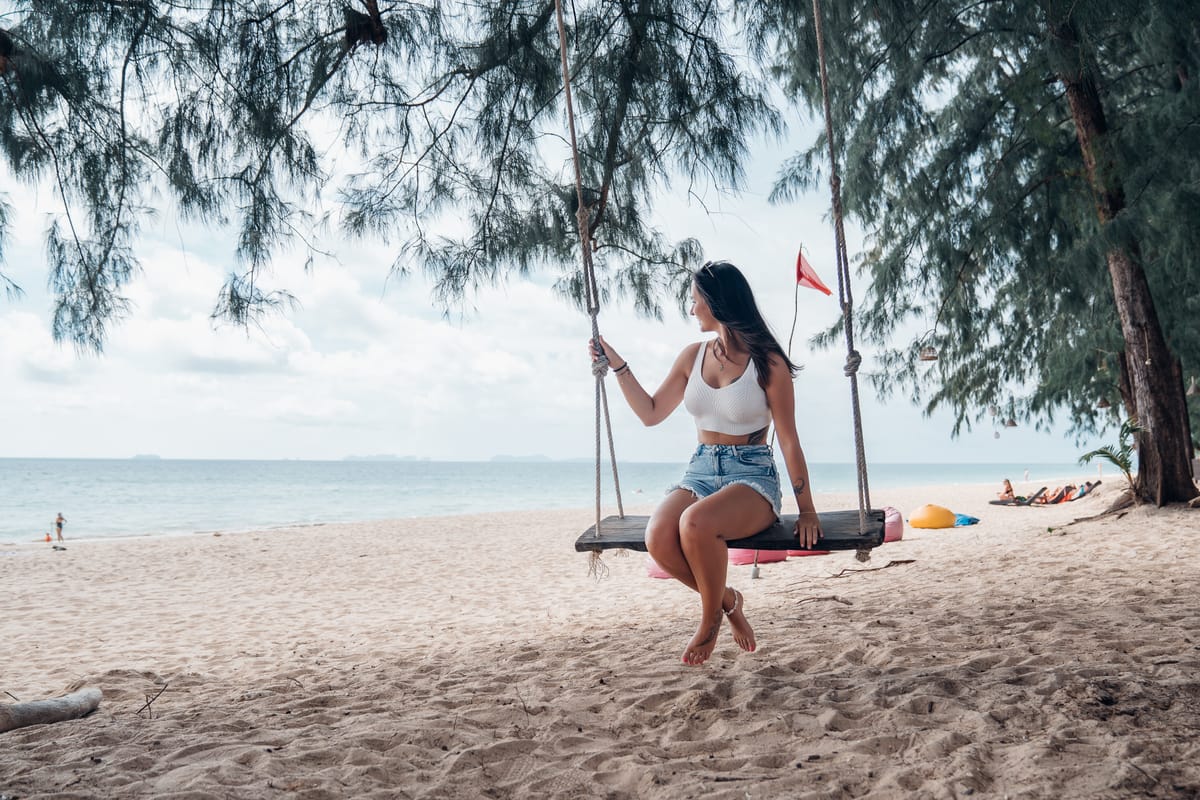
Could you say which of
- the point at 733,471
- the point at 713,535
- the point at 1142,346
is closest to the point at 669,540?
the point at 713,535

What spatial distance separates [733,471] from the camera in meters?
2.58

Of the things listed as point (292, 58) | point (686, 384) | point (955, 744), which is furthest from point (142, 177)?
point (955, 744)

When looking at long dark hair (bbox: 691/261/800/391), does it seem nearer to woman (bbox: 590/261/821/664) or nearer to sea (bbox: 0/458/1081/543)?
woman (bbox: 590/261/821/664)

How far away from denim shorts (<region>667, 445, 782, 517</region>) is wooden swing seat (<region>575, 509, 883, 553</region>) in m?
0.13

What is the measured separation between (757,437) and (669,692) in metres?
0.83

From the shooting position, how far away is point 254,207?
12.8 ft

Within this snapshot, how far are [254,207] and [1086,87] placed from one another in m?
5.62

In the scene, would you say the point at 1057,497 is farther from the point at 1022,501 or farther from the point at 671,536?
the point at 671,536

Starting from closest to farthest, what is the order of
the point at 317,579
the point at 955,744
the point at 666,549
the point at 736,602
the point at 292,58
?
the point at 955,744 < the point at 666,549 < the point at 736,602 < the point at 292,58 < the point at 317,579

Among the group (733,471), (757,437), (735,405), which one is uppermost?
(735,405)

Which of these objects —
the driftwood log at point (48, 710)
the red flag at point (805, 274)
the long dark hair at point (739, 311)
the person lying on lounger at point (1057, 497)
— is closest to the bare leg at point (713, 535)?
the long dark hair at point (739, 311)

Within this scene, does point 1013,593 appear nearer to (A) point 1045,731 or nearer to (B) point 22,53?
(A) point 1045,731

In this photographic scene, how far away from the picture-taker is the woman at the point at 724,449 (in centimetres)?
243

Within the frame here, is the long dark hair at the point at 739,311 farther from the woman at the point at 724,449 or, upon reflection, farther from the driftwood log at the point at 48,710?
the driftwood log at the point at 48,710
